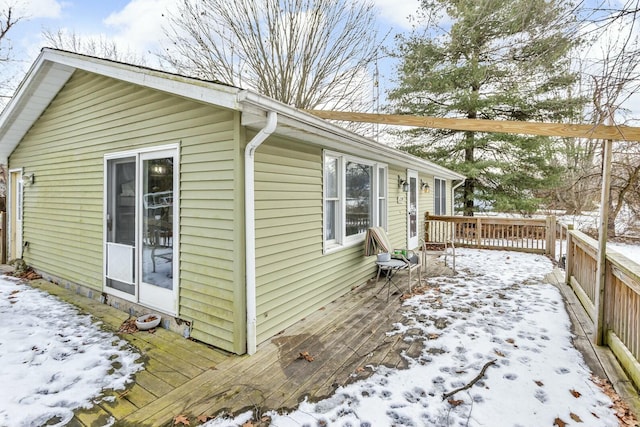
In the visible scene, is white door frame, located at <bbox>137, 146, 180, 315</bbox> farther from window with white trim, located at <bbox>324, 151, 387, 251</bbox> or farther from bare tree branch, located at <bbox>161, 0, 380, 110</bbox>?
bare tree branch, located at <bbox>161, 0, 380, 110</bbox>

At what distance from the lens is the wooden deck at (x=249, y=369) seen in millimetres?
2311

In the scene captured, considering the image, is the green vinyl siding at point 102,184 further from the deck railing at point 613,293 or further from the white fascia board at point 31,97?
the deck railing at point 613,293

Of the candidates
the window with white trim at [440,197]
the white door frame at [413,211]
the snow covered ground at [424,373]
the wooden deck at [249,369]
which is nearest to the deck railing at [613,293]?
the snow covered ground at [424,373]

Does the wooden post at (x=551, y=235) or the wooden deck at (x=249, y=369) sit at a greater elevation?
the wooden post at (x=551, y=235)

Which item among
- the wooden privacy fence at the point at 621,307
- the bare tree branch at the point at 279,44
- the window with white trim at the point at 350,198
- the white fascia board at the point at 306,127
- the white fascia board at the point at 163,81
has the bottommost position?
the wooden privacy fence at the point at 621,307

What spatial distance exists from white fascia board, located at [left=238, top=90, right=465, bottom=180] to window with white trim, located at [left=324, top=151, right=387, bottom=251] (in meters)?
0.25

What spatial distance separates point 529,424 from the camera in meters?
2.16

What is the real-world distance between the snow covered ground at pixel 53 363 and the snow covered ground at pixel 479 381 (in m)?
1.17

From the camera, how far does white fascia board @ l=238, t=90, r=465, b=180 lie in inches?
A: 108

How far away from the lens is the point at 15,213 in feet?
22.1

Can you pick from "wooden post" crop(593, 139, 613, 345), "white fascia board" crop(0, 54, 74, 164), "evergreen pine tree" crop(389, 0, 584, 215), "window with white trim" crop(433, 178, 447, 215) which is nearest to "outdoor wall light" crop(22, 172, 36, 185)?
"white fascia board" crop(0, 54, 74, 164)

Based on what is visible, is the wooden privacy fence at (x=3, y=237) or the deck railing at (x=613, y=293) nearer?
the deck railing at (x=613, y=293)

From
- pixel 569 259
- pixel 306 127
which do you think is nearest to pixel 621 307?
pixel 569 259

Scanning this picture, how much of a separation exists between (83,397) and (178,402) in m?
0.74
